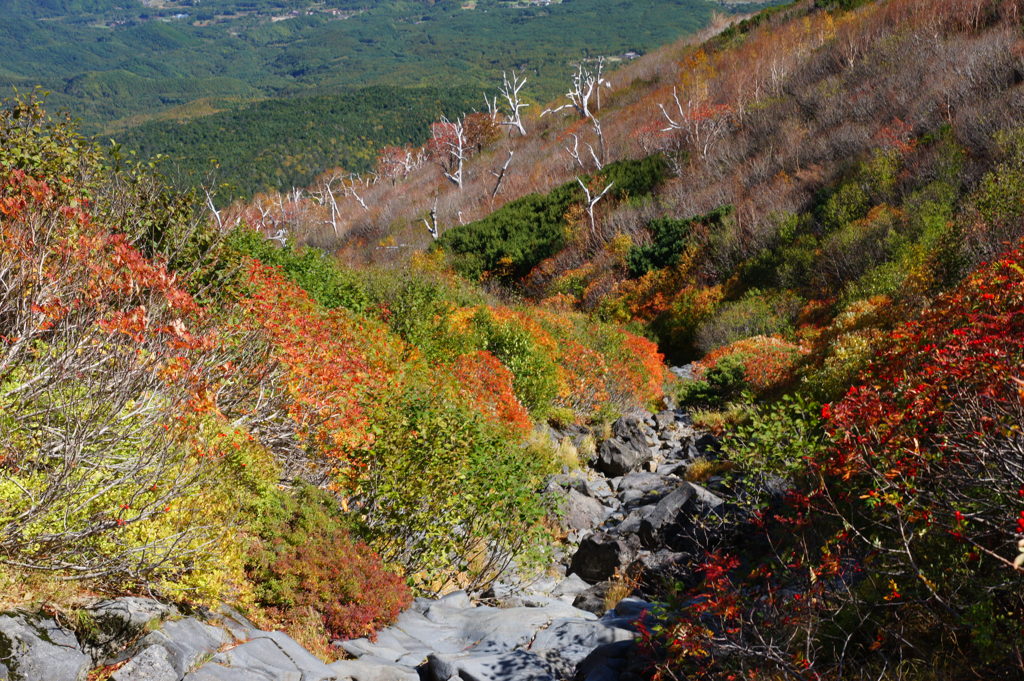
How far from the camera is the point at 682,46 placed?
56.7 metres

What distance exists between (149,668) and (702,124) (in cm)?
3708

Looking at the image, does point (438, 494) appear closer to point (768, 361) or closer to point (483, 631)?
point (483, 631)

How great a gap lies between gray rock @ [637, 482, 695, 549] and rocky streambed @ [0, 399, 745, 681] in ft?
0.05

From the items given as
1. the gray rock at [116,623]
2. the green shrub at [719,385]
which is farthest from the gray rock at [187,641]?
the green shrub at [719,385]

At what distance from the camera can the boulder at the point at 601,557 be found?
8377 millimetres

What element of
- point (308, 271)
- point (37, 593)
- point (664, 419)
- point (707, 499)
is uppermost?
point (37, 593)

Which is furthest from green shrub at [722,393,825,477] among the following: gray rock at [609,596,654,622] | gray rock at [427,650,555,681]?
gray rock at [427,650,555,681]

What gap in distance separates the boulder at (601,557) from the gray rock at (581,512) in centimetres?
100

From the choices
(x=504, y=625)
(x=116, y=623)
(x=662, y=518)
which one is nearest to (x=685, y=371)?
(x=662, y=518)

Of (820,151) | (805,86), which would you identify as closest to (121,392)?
(820,151)

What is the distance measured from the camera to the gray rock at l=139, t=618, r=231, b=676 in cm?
405

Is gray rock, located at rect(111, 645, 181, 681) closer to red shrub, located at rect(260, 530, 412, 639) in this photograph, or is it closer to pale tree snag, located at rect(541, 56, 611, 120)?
red shrub, located at rect(260, 530, 412, 639)

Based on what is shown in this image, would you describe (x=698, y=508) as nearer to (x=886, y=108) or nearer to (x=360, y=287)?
(x=360, y=287)

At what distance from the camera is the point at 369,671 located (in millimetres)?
4895
